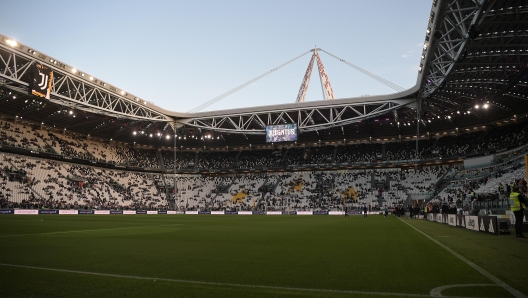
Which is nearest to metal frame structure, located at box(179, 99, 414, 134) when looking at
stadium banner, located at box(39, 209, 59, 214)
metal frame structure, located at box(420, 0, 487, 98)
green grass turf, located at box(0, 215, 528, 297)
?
metal frame structure, located at box(420, 0, 487, 98)

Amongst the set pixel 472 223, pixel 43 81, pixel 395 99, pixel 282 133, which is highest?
pixel 395 99

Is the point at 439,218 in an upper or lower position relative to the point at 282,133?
lower

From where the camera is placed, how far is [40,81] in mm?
31234

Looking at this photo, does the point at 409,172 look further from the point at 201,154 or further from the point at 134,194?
the point at 134,194

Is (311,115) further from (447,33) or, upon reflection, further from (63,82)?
(63,82)

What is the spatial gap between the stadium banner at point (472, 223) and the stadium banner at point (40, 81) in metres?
34.0

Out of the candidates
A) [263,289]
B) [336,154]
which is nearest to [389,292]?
[263,289]

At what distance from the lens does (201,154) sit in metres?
76.8

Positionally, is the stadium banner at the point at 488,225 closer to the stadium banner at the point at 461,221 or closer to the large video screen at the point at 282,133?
the stadium banner at the point at 461,221

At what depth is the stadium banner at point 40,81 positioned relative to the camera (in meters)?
30.4

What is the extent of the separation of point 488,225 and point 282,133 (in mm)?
35276

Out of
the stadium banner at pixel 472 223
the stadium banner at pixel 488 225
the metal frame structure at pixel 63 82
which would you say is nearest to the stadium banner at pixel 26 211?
the metal frame structure at pixel 63 82

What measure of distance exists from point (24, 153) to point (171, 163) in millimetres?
27696

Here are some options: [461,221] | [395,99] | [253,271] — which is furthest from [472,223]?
[395,99]
